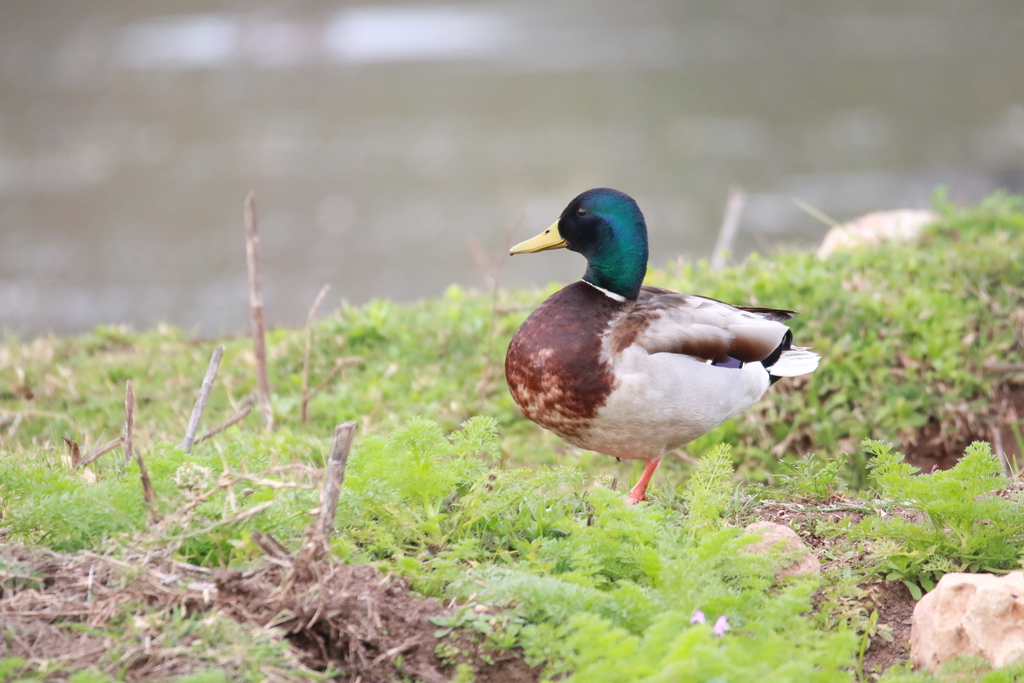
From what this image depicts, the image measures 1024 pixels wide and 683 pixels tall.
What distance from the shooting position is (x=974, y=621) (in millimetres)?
2213

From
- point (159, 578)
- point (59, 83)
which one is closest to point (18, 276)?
point (59, 83)

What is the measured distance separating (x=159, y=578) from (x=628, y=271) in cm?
190

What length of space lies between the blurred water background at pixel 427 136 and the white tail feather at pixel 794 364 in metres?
2.46

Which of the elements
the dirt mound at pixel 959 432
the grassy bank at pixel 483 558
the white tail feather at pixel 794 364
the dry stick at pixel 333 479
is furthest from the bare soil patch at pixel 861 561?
the dirt mound at pixel 959 432

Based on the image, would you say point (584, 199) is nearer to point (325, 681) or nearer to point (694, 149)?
point (325, 681)

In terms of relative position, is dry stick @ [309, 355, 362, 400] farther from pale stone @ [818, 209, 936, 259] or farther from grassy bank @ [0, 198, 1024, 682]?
pale stone @ [818, 209, 936, 259]

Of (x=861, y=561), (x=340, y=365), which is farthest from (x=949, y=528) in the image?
(x=340, y=365)

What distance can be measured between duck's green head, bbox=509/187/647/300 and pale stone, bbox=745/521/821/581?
1072mm

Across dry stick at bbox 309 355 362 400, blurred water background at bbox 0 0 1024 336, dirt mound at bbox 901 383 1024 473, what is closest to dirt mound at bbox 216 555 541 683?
dry stick at bbox 309 355 362 400

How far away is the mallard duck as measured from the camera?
123 inches

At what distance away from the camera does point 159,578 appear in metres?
2.08

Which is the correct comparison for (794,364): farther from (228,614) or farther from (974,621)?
(228,614)

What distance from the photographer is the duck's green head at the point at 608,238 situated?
3395 millimetres

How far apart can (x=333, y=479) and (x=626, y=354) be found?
1254 millimetres
